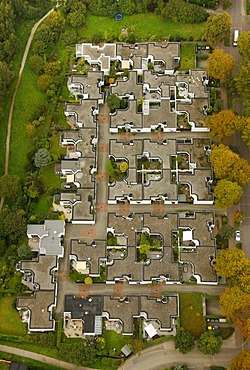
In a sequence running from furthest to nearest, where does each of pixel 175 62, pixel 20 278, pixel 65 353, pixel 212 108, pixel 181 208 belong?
1. pixel 175 62
2. pixel 212 108
3. pixel 181 208
4. pixel 20 278
5. pixel 65 353

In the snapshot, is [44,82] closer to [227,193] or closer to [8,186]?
[8,186]

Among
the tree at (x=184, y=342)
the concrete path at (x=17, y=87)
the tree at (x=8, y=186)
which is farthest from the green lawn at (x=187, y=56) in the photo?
the tree at (x=184, y=342)

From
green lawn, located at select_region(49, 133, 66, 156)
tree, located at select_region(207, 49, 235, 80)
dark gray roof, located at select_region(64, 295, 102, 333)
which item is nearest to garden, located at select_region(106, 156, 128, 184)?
green lawn, located at select_region(49, 133, 66, 156)

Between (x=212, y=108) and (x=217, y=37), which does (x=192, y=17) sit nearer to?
(x=217, y=37)

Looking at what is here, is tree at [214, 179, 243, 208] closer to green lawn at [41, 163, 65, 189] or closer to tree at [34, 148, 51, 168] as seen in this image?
green lawn at [41, 163, 65, 189]

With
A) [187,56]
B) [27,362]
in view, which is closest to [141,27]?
[187,56]

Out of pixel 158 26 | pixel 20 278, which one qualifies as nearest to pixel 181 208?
pixel 20 278

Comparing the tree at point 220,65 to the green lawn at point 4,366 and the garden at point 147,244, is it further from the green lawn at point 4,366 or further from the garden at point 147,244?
the green lawn at point 4,366
